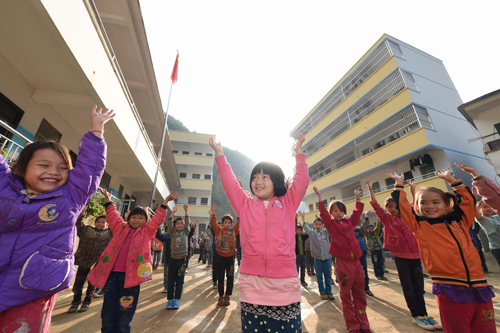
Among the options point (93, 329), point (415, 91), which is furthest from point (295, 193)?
point (415, 91)

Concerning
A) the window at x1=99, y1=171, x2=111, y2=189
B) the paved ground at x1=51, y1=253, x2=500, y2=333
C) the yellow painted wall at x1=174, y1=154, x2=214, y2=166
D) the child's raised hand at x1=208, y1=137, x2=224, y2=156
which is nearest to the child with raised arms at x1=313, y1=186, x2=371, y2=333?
the paved ground at x1=51, y1=253, x2=500, y2=333

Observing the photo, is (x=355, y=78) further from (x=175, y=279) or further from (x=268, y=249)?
(x=268, y=249)

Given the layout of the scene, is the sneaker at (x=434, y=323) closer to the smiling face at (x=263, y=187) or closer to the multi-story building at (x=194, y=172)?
the smiling face at (x=263, y=187)

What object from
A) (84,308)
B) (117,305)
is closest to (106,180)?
(84,308)

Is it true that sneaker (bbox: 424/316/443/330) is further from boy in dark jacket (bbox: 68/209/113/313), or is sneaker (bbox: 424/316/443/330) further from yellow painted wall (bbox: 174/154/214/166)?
yellow painted wall (bbox: 174/154/214/166)

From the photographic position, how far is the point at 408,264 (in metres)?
3.64

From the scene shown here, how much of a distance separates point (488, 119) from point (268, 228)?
57.5ft

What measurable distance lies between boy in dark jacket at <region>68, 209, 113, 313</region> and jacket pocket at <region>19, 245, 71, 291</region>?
3.72 metres

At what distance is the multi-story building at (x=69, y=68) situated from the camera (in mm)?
3791

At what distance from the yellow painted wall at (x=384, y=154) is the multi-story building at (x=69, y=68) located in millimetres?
15802

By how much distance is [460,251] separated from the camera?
215cm

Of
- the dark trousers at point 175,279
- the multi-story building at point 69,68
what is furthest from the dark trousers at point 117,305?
the multi-story building at point 69,68

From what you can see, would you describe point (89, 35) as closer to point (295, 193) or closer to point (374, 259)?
point (295, 193)

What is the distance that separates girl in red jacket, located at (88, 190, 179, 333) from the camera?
8.38ft
